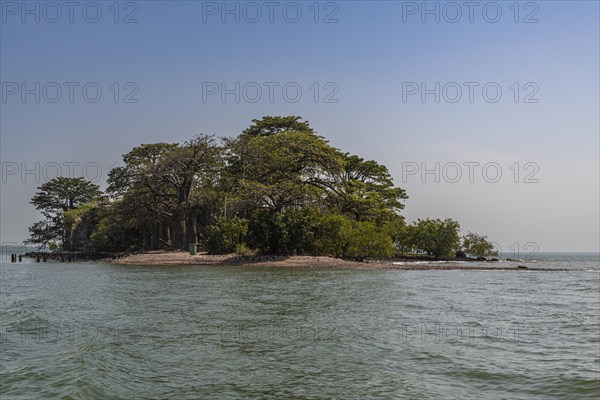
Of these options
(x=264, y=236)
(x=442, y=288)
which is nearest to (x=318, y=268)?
(x=264, y=236)

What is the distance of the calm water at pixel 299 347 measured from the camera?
733 cm

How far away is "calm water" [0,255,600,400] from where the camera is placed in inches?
289

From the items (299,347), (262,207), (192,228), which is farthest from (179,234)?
(299,347)

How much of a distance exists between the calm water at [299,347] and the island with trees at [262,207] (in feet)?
81.7

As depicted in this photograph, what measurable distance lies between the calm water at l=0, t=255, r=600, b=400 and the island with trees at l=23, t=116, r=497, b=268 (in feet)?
81.7

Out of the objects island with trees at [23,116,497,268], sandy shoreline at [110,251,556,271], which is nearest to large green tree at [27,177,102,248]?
island with trees at [23,116,497,268]

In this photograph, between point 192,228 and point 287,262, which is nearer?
point 287,262

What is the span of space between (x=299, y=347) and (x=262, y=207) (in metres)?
34.7

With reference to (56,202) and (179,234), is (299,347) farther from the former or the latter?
(56,202)

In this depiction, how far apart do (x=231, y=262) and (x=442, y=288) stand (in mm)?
21139

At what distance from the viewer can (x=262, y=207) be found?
4434cm

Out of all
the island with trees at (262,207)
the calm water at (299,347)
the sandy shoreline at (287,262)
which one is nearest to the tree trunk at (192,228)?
the island with trees at (262,207)

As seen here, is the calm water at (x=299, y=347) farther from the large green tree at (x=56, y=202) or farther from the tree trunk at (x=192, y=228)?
the large green tree at (x=56, y=202)

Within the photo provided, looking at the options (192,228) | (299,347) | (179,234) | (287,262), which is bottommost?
(287,262)
